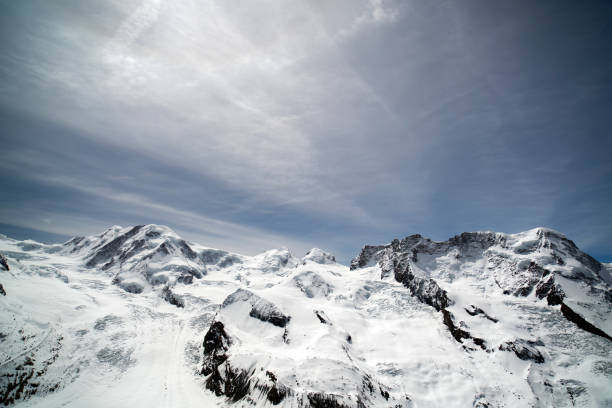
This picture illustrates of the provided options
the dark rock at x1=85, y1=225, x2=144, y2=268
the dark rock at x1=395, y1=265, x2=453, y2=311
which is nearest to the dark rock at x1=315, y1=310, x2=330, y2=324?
the dark rock at x1=395, y1=265, x2=453, y2=311

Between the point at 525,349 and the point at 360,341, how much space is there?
106ft

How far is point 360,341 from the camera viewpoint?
203 ft

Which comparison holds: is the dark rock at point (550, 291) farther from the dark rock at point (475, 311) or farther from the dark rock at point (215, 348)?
the dark rock at point (215, 348)

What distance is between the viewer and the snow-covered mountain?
42.8 meters

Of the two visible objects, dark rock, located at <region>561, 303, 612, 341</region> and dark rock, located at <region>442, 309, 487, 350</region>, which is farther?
A: dark rock, located at <region>442, 309, 487, 350</region>


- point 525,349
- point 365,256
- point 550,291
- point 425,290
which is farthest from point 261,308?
point 365,256

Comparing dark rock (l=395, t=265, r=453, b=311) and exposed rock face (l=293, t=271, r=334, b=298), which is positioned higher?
dark rock (l=395, t=265, r=453, b=311)

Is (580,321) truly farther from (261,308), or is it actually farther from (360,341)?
(261,308)

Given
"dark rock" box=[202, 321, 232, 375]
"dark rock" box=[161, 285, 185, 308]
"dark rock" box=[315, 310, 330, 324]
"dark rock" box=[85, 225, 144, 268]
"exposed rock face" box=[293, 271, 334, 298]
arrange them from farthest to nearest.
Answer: "dark rock" box=[85, 225, 144, 268], "dark rock" box=[161, 285, 185, 308], "exposed rock face" box=[293, 271, 334, 298], "dark rock" box=[315, 310, 330, 324], "dark rock" box=[202, 321, 232, 375]

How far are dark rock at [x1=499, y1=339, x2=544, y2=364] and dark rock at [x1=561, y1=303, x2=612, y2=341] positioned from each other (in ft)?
35.2

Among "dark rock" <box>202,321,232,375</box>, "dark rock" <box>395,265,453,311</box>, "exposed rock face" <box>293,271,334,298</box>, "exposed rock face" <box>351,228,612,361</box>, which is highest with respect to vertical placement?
"exposed rock face" <box>351,228,612,361</box>

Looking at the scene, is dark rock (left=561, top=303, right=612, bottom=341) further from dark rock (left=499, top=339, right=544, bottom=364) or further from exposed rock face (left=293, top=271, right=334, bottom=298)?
exposed rock face (left=293, top=271, right=334, bottom=298)

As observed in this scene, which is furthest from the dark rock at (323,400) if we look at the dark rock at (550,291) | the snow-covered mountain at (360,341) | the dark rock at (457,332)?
the dark rock at (550,291)

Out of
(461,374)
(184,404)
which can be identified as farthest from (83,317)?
(461,374)
